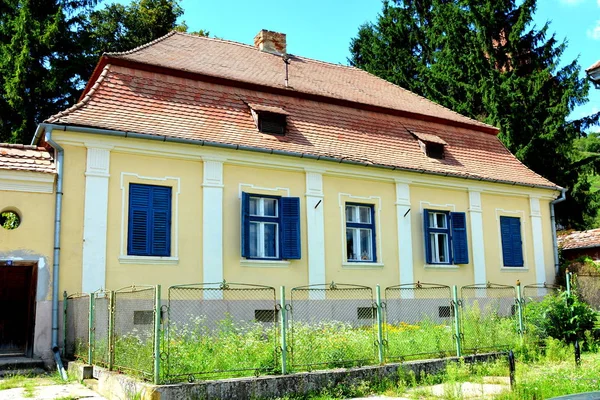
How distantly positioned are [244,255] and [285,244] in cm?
109

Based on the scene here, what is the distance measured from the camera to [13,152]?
11.8m

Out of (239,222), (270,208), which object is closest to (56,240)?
(239,222)

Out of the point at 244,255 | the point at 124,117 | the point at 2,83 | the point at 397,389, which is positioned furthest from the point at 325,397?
the point at 2,83

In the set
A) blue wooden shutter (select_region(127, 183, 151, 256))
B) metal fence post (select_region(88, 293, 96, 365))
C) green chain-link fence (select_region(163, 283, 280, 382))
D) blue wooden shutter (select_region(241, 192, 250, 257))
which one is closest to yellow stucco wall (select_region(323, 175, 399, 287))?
blue wooden shutter (select_region(241, 192, 250, 257))

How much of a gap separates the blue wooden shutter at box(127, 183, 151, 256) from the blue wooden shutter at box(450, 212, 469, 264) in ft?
26.7

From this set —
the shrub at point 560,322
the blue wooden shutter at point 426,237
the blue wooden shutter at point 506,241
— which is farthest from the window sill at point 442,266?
the shrub at point 560,322

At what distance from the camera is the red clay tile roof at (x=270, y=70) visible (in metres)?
15.0

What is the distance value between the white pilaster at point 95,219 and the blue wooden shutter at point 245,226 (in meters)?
2.86

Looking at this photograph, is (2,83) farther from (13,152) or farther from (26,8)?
(13,152)

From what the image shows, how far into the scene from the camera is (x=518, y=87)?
2491cm

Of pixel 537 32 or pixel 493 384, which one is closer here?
pixel 493 384

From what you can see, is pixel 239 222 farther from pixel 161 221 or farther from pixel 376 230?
pixel 376 230

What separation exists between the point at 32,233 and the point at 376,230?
7.93 metres

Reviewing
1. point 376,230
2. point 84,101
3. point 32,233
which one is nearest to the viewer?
point 32,233
